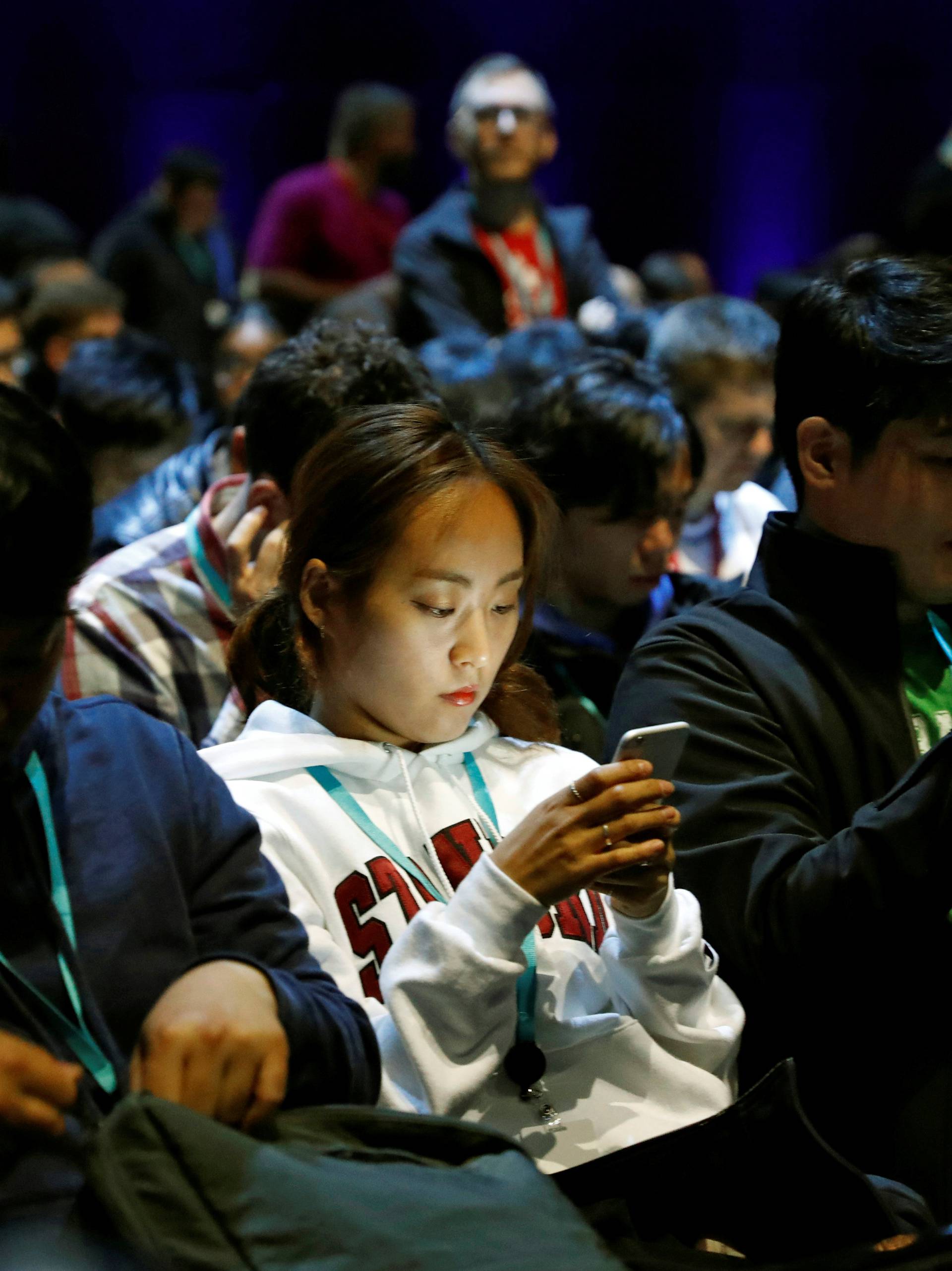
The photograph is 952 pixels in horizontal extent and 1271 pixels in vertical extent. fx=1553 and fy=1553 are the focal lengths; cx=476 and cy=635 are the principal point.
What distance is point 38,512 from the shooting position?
1190 mm

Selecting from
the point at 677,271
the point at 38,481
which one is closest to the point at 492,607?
the point at 38,481

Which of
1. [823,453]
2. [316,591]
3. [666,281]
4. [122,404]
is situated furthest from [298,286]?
[316,591]

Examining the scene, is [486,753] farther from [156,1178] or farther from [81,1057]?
[156,1178]

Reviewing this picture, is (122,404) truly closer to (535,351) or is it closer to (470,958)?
(535,351)

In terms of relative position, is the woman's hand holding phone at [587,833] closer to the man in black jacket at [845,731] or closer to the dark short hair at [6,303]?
the man in black jacket at [845,731]

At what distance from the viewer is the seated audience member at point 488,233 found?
4898 millimetres

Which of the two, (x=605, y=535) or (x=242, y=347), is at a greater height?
(x=605, y=535)

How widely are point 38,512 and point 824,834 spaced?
1.03 m

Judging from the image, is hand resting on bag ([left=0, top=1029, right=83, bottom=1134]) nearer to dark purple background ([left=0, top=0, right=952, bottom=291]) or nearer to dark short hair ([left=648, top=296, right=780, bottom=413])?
dark short hair ([left=648, top=296, right=780, bottom=413])

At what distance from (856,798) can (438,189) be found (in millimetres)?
7656

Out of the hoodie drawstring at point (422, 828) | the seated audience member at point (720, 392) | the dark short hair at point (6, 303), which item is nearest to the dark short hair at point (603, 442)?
the seated audience member at point (720, 392)

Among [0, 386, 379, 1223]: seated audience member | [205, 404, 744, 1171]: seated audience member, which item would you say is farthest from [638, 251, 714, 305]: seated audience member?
[0, 386, 379, 1223]: seated audience member

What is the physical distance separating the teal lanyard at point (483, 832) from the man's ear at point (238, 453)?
89 centimetres

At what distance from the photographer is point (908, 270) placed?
194 cm
